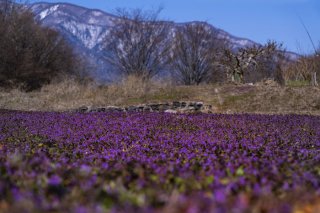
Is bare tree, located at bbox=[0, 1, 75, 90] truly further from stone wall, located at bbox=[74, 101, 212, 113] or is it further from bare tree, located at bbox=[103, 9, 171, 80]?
stone wall, located at bbox=[74, 101, 212, 113]

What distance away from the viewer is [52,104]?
22.3m

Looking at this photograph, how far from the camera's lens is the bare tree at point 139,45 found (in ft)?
166

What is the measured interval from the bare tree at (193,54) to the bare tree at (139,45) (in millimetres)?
1212

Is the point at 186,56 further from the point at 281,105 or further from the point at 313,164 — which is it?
the point at 313,164

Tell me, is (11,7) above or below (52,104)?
above

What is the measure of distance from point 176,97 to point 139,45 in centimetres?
2944

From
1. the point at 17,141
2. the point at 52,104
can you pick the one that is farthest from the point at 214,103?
the point at 17,141

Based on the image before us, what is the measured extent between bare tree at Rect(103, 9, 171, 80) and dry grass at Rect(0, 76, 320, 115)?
78.7 ft

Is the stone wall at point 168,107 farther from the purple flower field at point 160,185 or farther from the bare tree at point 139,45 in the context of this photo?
the bare tree at point 139,45

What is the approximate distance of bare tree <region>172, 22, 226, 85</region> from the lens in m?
51.4

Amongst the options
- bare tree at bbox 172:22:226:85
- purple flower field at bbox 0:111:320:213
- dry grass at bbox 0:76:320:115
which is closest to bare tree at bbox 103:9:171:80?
bare tree at bbox 172:22:226:85

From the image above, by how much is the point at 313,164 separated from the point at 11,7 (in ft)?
153

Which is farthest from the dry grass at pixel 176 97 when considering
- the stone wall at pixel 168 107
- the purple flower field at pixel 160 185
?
the purple flower field at pixel 160 185

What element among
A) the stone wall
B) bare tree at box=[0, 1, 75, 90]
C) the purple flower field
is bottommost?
the stone wall
